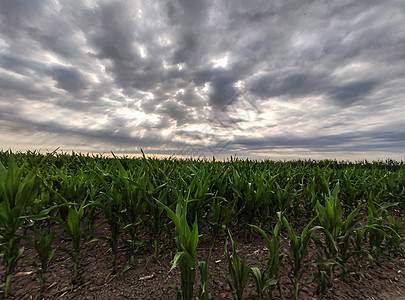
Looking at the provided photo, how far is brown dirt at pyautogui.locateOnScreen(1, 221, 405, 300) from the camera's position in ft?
5.88

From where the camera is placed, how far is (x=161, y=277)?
6.48 ft

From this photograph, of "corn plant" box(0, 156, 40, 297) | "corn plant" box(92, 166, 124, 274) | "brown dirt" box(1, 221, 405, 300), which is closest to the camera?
"corn plant" box(0, 156, 40, 297)

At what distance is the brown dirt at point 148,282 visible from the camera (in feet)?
5.88

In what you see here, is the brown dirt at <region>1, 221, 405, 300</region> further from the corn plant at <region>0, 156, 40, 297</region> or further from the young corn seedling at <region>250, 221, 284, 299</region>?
the corn plant at <region>0, 156, 40, 297</region>

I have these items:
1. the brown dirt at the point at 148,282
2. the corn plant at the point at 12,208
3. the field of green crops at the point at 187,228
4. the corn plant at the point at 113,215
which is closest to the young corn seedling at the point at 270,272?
the field of green crops at the point at 187,228

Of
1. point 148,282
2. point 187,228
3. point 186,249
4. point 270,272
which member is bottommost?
point 148,282

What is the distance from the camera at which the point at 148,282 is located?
1904 millimetres

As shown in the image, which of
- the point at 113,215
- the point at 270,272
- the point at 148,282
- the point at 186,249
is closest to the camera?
the point at 186,249

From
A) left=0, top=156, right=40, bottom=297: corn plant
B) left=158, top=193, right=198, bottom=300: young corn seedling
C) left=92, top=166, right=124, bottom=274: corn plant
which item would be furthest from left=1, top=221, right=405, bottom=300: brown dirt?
left=158, top=193, right=198, bottom=300: young corn seedling

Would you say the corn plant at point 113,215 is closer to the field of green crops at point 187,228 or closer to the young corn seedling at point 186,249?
the field of green crops at point 187,228

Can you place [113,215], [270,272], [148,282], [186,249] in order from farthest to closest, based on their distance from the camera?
1. [113,215]
2. [148,282]
3. [270,272]
4. [186,249]

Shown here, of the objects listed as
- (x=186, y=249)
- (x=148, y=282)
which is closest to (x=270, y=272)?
(x=186, y=249)

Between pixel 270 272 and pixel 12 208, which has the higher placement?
pixel 12 208

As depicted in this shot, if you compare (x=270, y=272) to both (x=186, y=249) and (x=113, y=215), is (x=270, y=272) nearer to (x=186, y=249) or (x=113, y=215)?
(x=186, y=249)
